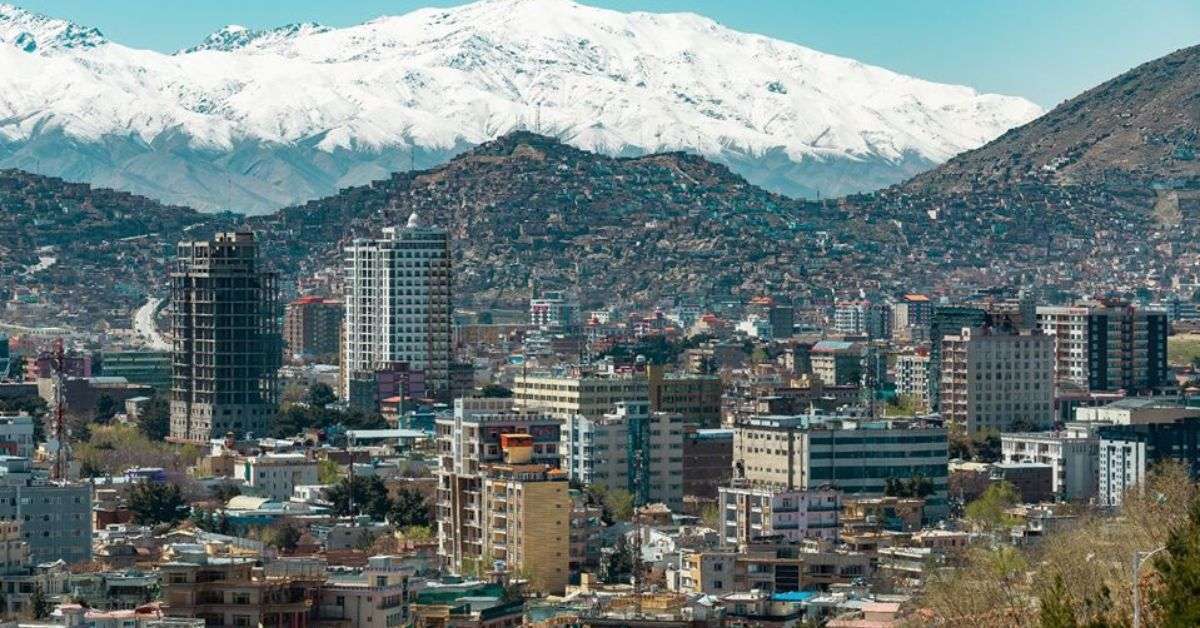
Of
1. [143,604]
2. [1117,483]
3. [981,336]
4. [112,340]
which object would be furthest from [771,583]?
[112,340]

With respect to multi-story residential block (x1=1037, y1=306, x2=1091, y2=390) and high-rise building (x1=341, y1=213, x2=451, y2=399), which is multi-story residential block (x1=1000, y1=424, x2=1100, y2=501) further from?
high-rise building (x1=341, y1=213, x2=451, y2=399)

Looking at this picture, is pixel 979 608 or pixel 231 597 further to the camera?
pixel 231 597

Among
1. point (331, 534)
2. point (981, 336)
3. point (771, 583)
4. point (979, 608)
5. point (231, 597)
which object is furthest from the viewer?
point (981, 336)

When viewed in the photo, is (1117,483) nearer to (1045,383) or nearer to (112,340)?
(1045,383)

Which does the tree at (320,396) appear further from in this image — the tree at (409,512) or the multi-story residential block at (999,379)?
the tree at (409,512)

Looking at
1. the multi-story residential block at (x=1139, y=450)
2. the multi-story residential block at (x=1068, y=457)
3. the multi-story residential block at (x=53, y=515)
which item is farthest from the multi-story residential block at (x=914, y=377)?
the multi-story residential block at (x=53, y=515)

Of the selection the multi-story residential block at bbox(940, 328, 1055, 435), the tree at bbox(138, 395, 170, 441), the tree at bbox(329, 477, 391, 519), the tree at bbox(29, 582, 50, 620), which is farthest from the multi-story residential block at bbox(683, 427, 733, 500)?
the tree at bbox(29, 582, 50, 620)
